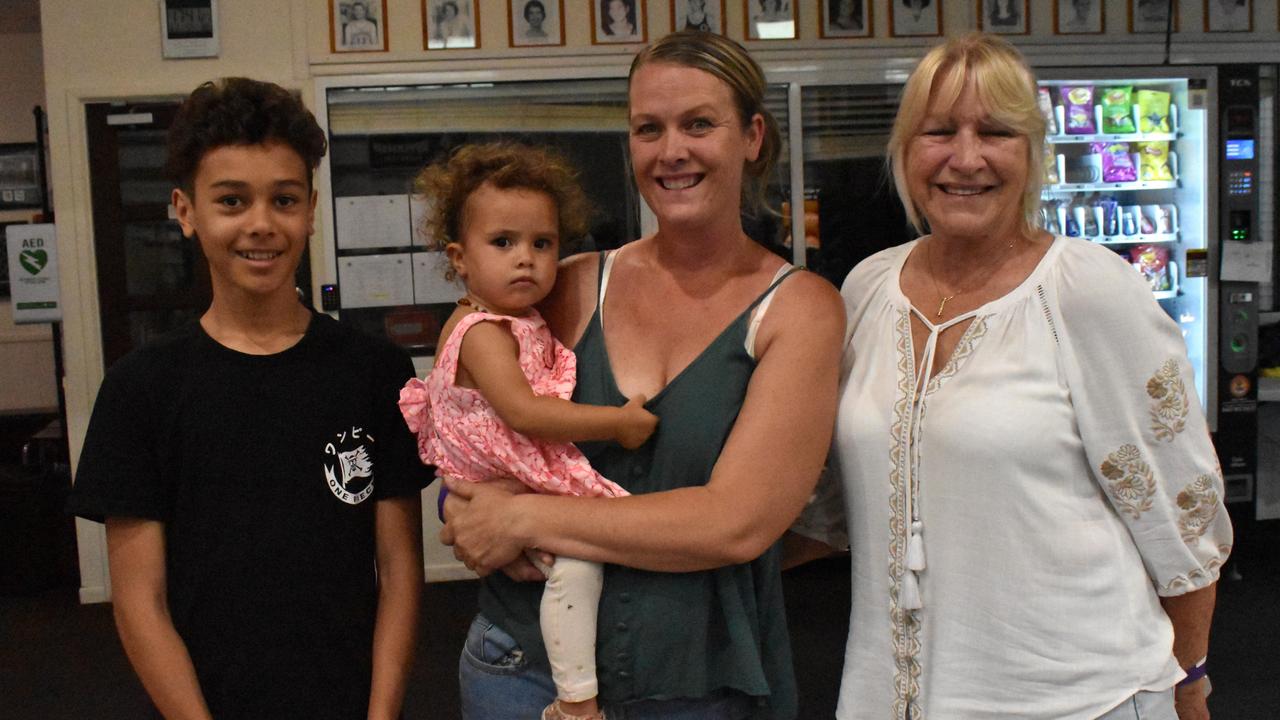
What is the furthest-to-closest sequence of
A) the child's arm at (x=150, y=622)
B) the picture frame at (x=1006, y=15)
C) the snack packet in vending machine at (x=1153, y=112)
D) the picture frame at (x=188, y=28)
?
the picture frame at (x=1006, y=15) → the snack packet in vending machine at (x=1153, y=112) → the picture frame at (x=188, y=28) → the child's arm at (x=150, y=622)

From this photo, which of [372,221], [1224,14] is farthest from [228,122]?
[1224,14]

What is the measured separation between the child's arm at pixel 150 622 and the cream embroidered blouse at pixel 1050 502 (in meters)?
0.99

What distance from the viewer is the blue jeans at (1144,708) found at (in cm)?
143

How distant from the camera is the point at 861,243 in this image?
500 centimetres

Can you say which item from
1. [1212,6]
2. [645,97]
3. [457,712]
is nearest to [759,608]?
[645,97]

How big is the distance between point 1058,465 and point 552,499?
27.5 inches

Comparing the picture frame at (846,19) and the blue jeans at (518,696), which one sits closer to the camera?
the blue jeans at (518,696)

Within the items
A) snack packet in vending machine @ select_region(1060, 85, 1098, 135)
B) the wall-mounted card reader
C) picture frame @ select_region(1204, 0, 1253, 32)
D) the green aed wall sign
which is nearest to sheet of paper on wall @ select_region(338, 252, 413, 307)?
the wall-mounted card reader

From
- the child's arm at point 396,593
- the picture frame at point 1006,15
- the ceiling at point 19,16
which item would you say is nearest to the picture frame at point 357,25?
the picture frame at point 1006,15

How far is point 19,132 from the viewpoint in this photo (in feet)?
24.1

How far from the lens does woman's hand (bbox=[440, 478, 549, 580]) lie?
4.78ft

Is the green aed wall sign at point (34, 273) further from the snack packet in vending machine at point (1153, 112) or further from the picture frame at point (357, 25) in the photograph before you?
the snack packet in vending machine at point (1153, 112)

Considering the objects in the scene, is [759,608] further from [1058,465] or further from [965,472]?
[1058,465]

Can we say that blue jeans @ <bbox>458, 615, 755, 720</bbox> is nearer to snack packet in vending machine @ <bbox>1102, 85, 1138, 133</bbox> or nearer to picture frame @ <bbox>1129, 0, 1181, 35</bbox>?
snack packet in vending machine @ <bbox>1102, 85, 1138, 133</bbox>
